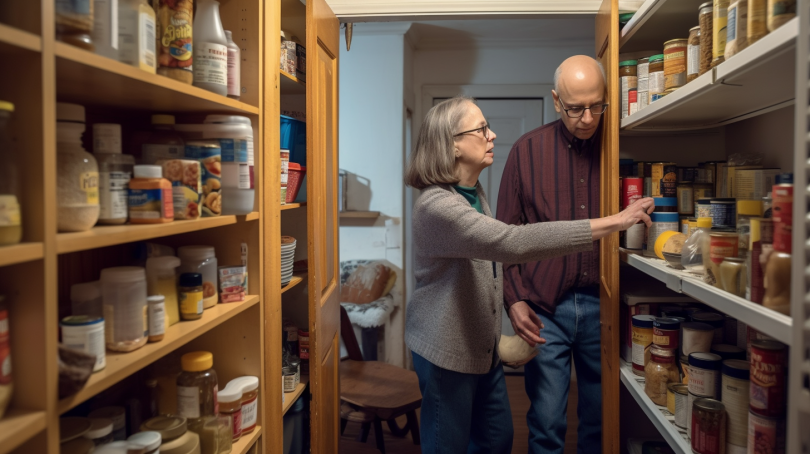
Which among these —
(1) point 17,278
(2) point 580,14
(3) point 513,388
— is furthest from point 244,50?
(3) point 513,388

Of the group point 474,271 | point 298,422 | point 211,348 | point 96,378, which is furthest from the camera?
point 298,422

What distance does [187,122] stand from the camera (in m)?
1.43

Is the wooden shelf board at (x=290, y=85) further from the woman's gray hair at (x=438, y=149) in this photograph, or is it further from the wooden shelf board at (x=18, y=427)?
the wooden shelf board at (x=18, y=427)

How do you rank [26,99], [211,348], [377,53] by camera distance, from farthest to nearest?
1. [377,53]
2. [211,348]
3. [26,99]

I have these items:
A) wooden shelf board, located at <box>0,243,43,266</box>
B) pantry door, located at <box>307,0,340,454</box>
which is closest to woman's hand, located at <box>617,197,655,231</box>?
pantry door, located at <box>307,0,340,454</box>

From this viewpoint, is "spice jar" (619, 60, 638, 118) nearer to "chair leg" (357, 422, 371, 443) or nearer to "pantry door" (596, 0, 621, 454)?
"pantry door" (596, 0, 621, 454)

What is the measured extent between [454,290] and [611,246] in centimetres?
51

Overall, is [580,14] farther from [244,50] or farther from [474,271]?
[244,50]

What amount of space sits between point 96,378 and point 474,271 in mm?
1142

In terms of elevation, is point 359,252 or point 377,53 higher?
point 377,53

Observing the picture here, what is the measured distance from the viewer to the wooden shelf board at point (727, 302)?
2.79ft

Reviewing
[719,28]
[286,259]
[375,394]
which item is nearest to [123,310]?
[286,259]

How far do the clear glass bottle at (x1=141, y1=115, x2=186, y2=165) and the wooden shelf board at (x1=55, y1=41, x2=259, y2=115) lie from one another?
4 cm

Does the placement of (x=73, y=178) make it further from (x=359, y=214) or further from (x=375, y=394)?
(x=359, y=214)
